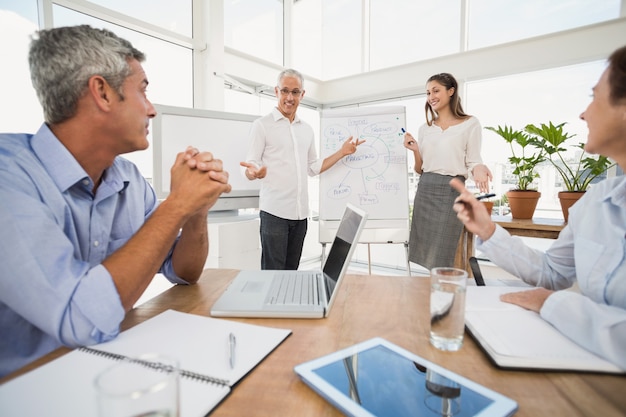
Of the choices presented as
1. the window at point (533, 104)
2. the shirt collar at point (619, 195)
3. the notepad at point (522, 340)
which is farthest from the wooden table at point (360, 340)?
the window at point (533, 104)

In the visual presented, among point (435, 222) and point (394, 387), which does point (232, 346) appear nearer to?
point (394, 387)

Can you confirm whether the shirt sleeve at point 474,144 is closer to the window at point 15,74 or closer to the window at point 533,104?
the window at point 533,104

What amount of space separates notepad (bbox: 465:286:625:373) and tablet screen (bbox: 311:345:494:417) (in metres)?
0.14

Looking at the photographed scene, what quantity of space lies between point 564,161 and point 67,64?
2.79 m

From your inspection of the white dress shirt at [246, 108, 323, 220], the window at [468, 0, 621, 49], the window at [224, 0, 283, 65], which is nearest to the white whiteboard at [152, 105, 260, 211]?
the white dress shirt at [246, 108, 323, 220]

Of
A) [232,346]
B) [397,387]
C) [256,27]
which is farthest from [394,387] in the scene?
[256,27]

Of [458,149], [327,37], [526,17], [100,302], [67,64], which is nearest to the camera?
[100,302]

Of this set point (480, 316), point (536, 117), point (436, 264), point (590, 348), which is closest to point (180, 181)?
point (480, 316)

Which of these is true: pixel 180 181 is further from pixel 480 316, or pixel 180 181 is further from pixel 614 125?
pixel 614 125

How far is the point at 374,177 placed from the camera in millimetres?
2586

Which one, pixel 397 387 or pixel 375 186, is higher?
pixel 375 186

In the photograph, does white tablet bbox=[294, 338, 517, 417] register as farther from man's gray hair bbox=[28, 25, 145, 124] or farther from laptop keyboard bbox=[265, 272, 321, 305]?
man's gray hair bbox=[28, 25, 145, 124]

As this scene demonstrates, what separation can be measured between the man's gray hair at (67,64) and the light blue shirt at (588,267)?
1.15 metres

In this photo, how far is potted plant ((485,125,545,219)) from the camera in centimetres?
250
